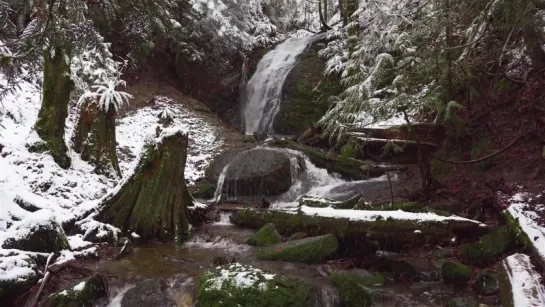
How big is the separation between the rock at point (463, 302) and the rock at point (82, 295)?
404 centimetres

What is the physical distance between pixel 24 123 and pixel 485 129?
33.3ft

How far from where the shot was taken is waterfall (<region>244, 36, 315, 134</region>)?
54.7 feet

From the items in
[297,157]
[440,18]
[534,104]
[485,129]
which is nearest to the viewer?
[440,18]

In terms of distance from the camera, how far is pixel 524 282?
419 cm

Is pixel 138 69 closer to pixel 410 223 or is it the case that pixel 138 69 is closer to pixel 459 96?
pixel 459 96

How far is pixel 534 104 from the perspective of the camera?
753cm

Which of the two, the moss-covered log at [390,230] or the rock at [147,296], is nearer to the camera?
the rock at [147,296]

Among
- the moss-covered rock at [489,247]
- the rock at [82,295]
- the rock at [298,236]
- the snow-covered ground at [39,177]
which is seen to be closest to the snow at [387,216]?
the moss-covered rock at [489,247]

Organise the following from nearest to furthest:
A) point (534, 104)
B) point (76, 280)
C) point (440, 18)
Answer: point (76, 280)
point (440, 18)
point (534, 104)

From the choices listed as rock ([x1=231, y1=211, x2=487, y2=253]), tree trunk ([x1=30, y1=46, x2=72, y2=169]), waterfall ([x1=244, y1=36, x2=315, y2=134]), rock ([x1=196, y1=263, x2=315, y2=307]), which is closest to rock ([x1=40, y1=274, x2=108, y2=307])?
rock ([x1=196, y1=263, x2=315, y2=307])

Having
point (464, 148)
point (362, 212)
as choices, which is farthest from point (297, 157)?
point (362, 212)

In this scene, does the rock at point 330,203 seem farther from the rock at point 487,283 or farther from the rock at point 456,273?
the rock at point 487,283

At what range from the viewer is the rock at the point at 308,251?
606cm

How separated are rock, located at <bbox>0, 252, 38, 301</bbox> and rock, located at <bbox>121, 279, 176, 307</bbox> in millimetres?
1039
